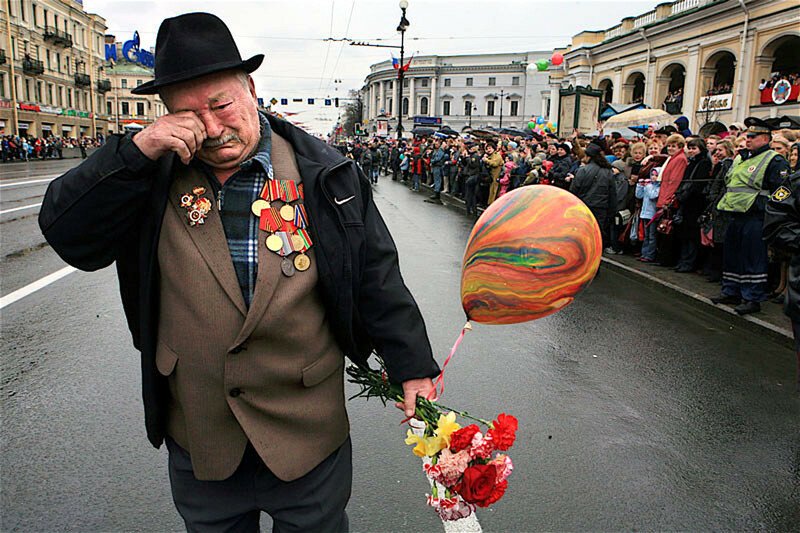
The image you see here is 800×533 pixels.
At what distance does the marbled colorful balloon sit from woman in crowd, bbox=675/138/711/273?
7.63m

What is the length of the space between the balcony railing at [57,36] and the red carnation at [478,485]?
229 ft

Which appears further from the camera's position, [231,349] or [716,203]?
[716,203]

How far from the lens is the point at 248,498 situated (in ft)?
6.45

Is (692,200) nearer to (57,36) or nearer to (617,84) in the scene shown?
(617,84)

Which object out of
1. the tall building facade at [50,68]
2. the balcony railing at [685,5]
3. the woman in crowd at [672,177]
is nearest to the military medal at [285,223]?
the woman in crowd at [672,177]

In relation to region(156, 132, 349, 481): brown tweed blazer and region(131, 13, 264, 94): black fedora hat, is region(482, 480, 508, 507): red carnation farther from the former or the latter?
region(131, 13, 264, 94): black fedora hat

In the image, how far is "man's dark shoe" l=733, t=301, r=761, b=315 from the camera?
23.2ft

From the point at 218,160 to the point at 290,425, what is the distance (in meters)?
0.83

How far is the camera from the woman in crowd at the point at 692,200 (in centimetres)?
880

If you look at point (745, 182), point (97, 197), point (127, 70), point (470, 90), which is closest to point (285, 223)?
point (97, 197)

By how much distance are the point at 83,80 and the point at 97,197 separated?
7704 centimetres

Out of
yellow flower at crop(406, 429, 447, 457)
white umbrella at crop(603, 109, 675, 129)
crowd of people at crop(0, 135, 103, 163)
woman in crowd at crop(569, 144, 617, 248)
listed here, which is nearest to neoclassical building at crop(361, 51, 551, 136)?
crowd of people at crop(0, 135, 103, 163)

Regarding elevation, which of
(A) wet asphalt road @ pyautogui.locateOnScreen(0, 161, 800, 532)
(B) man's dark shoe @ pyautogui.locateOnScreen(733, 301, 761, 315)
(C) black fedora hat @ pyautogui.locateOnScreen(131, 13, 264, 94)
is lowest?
(A) wet asphalt road @ pyautogui.locateOnScreen(0, 161, 800, 532)

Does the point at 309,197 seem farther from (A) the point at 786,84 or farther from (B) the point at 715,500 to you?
(A) the point at 786,84
